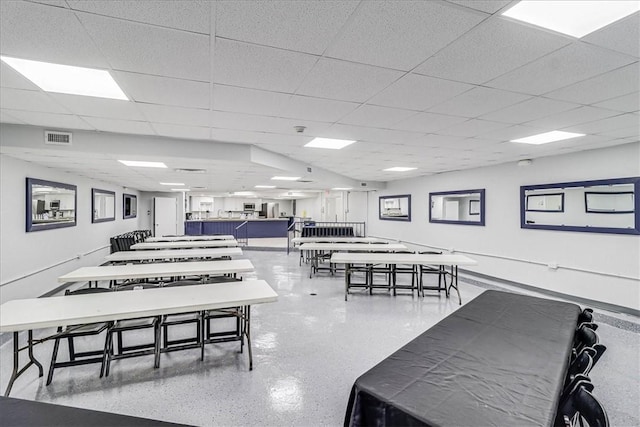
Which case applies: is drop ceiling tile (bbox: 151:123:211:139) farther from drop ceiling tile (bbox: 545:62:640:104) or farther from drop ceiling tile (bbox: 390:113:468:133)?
drop ceiling tile (bbox: 545:62:640:104)

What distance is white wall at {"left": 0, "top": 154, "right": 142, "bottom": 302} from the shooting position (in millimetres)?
3895

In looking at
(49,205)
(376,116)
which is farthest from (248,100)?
(49,205)

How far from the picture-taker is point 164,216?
11.8m

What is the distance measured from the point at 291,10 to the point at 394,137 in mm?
2807

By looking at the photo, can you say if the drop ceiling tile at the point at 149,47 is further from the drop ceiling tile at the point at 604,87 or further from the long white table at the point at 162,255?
the long white table at the point at 162,255

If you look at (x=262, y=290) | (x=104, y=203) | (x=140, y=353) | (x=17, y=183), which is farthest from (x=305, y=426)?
(x=104, y=203)

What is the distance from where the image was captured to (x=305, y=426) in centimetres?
210

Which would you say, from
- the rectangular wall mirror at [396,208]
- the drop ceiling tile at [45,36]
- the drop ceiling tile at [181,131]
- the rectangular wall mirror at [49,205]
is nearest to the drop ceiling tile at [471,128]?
the drop ceiling tile at [181,131]

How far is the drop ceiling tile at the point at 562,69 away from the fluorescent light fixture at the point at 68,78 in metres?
3.01

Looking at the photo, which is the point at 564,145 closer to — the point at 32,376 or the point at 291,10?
the point at 291,10

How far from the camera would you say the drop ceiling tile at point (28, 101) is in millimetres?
2453

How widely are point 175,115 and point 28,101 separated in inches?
46.9

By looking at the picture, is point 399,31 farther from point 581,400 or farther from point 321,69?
point 581,400

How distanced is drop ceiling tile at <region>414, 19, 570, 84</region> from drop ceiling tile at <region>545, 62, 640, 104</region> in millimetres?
737
